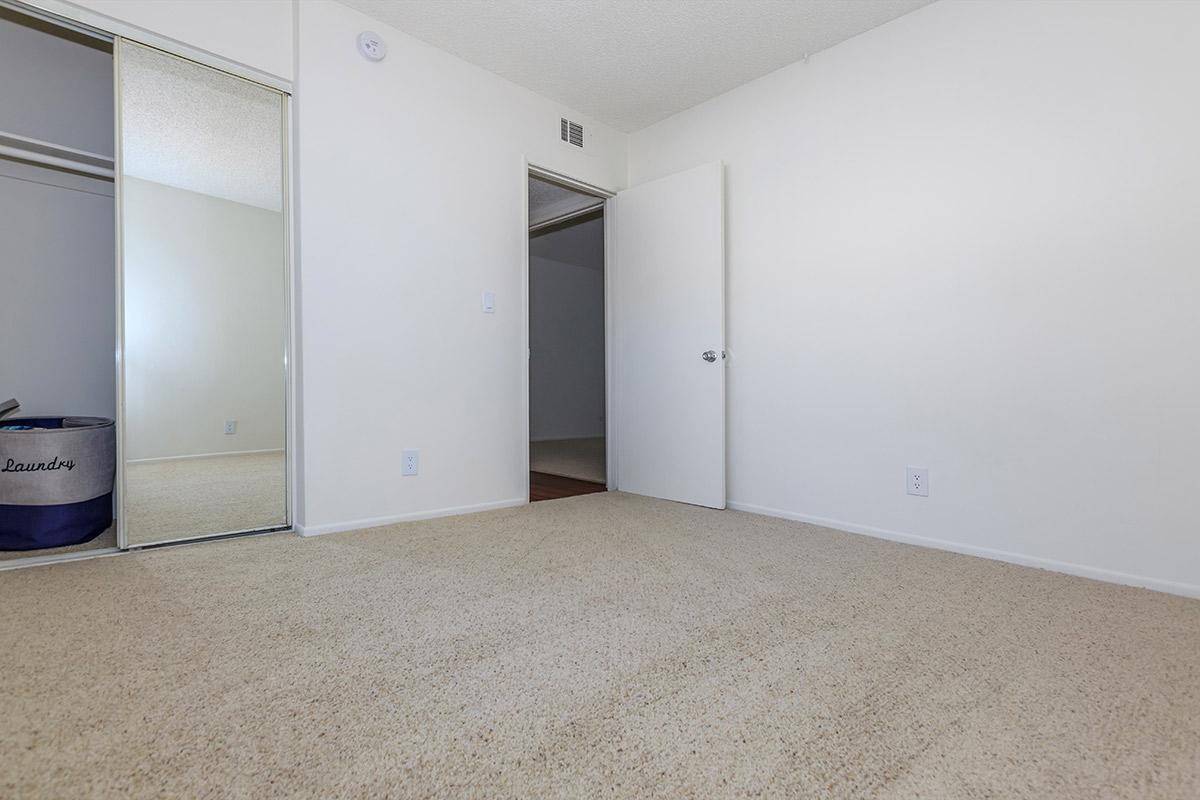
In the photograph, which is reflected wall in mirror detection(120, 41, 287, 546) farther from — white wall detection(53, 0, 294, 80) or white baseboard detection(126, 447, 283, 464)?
white wall detection(53, 0, 294, 80)

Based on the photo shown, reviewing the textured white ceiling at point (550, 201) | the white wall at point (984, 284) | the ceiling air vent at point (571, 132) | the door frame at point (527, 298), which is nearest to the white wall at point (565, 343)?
the textured white ceiling at point (550, 201)

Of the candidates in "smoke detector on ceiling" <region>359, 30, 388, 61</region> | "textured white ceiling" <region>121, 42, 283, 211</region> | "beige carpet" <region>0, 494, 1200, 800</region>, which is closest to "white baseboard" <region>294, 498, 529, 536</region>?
"beige carpet" <region>0, 494, 1200, 800</region>

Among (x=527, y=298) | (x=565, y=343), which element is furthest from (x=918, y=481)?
(x=565, y=343)

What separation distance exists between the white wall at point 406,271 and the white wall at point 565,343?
4264mm

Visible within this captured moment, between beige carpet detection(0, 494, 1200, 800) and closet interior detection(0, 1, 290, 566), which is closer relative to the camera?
beige carpet detection(0, 494, 1200, 800)

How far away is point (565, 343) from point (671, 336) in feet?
15.7

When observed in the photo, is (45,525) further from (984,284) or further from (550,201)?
(984,284)

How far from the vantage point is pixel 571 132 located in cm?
365

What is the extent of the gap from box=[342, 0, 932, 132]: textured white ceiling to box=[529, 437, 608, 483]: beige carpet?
2554 mm

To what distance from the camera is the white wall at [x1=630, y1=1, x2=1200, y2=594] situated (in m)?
2.04

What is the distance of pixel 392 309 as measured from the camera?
2869 millimetres

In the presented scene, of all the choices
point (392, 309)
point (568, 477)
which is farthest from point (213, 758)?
point (568, 477)

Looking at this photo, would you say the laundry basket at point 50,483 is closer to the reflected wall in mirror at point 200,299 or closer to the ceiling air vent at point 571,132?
the reflected wall in mirror at point 200,299

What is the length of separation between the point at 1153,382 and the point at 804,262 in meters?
1.47
